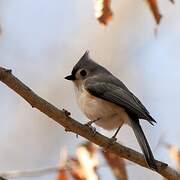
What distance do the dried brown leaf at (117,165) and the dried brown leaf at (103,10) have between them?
703mm

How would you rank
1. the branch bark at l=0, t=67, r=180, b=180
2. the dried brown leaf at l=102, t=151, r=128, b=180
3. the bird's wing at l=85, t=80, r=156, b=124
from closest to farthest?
the branch bark at l=0, t=67, r=180, b=180 < the dried brown leaf at l=102, t=151, r=128, b=180 < the bird's wing at l=85, t=80, r=156, b=124

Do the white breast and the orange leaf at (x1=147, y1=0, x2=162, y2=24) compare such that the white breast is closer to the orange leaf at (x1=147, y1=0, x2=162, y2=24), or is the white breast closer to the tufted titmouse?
the tufted titmouse

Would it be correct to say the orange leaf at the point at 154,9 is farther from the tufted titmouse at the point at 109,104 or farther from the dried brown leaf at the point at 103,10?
the tufted titmouse at the point at 109,104

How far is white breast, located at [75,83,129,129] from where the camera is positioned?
2.81 m

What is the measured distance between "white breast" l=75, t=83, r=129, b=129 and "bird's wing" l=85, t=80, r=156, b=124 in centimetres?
3

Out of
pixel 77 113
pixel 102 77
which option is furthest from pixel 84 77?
pixel 77 113

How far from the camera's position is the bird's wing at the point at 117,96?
2715 mm

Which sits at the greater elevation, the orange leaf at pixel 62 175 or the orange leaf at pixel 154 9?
the orange leaf at pixel 154 9

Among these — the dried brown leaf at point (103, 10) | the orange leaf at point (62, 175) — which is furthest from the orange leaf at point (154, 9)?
the orange leaf at point (62, 175)

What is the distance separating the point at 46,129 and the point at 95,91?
7.46 ft

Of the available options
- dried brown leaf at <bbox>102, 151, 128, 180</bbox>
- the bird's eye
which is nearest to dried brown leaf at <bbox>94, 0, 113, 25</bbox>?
dried brown leaf at <bbox>102, 151, 128, 180</bbox>

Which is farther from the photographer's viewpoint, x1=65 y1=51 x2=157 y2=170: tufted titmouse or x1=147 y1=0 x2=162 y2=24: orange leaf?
x1=65 y1=51 x2=157 y2=170: tufted titmouse

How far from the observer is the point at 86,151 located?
2773 mm

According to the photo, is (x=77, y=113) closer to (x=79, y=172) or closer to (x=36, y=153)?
(x=36, y=153)
